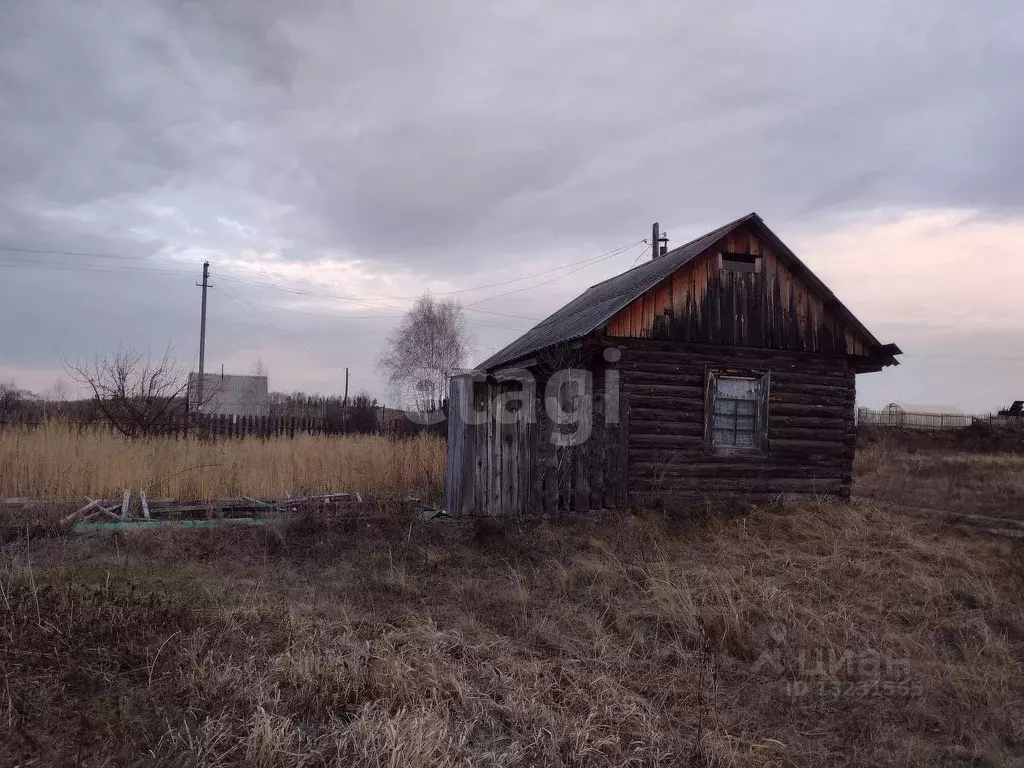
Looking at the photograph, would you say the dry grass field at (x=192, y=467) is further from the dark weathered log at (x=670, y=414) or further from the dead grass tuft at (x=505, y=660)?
the dark weathered log at (x=670, y=414)

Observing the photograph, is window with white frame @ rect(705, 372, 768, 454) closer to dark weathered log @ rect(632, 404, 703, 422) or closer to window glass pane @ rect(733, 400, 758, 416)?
window glass pane @ rect(733, 400, 758, 416)

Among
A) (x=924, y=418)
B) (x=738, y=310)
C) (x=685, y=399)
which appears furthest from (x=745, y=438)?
(x=924, y=418)

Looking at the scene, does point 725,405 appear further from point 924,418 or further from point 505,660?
point 924,418

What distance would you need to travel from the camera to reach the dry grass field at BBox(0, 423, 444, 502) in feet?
30.7

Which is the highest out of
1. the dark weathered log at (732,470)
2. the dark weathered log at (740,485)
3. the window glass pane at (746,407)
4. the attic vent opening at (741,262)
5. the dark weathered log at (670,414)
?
the attic vent opening at (741,262)

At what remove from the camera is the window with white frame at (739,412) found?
37.3 feet

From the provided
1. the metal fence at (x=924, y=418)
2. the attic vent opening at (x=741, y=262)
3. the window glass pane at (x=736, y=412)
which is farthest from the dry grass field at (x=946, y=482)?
the metal fence at (x=924, y=418)

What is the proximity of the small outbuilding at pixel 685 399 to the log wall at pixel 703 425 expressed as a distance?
2 cm

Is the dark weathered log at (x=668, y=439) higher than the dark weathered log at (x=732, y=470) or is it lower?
higher

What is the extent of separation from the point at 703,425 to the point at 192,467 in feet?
26.1

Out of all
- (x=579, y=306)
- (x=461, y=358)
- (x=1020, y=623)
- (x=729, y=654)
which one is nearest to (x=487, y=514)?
(x=729, y=654)

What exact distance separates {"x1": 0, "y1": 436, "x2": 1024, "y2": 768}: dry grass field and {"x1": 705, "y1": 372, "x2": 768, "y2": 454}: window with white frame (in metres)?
4.05

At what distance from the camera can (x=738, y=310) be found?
11250 mm

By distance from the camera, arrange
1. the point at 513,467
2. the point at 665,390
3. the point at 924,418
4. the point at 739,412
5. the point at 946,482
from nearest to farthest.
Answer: the point at 513,467 → the point at 665,390 → the point at 739,412 → the point at 946,482 → the point at 924,418
